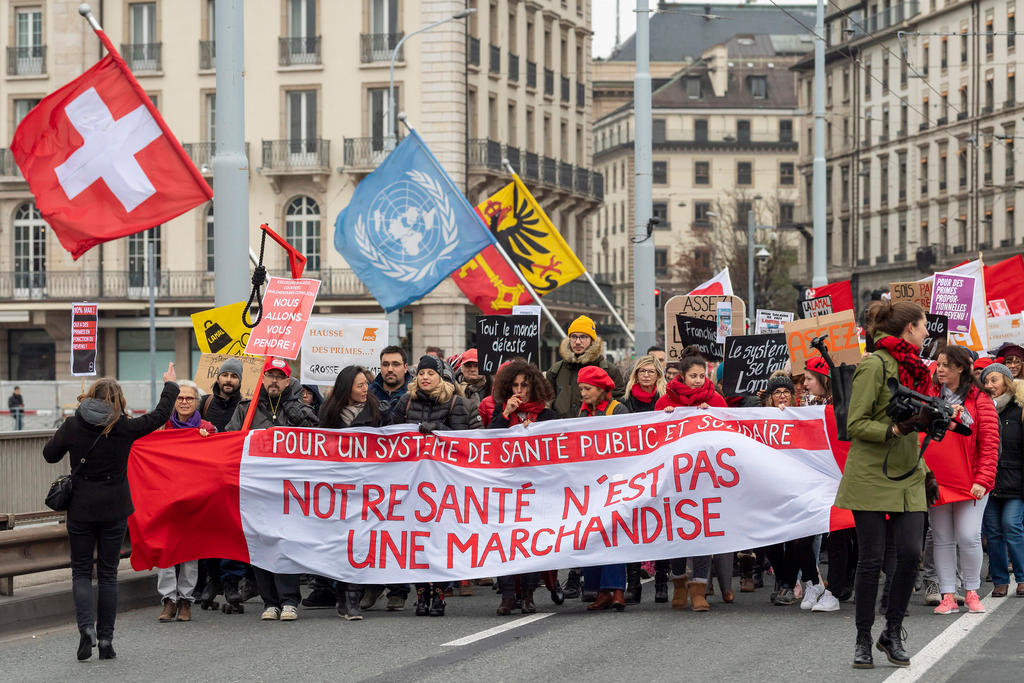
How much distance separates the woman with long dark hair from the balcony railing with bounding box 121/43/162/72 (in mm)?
47219

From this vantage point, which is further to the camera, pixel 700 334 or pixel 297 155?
pixel 297 155

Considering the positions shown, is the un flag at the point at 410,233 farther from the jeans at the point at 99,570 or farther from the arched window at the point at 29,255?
the arched window at the point at 29,255

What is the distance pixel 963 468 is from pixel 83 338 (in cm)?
2198

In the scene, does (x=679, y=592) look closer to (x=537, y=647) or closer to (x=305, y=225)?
(x=537, y=647)

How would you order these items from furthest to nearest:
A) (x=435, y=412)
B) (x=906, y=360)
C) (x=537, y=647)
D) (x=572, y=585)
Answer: (x=572, y=585) < (x=435, y=412) < (x=537, y=647) < (x=906, y=360)

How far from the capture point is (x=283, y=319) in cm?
1251

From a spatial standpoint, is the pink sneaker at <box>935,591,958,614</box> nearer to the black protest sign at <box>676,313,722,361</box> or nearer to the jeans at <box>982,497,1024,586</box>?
the jeans at <box>982,497,1024,586</box>

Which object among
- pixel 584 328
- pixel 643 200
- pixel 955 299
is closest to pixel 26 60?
pixel 643 200

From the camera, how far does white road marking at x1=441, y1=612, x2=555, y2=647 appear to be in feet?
34.4

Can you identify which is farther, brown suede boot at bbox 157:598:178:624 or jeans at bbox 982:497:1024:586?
jeans at bbox 982:497:1024:586

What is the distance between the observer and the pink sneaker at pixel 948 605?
1152cm

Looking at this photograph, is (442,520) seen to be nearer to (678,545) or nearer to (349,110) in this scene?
(678,545)

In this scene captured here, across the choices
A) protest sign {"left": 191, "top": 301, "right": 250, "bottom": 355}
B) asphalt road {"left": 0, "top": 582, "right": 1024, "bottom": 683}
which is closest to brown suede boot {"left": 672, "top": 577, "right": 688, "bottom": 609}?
asphalt road {"left": 0, "top": 582, "right": 1024, "bottom": 683}

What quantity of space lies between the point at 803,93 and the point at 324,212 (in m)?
52.7
